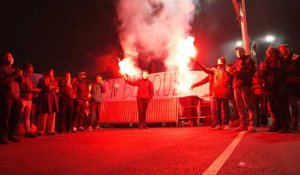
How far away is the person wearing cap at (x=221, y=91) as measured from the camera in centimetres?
977

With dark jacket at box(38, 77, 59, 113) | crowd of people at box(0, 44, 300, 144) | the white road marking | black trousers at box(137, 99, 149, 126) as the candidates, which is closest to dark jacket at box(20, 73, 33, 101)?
crowd of people at box(0, 44, 300, 144)

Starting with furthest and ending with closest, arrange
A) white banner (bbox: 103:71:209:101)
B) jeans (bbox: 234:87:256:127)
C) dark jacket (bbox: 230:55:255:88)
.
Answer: white banner (bbox: 103:71:209:101), dark jacket (bbox: 230:55:255:88), jeans (bbox: 234:87:256:127)

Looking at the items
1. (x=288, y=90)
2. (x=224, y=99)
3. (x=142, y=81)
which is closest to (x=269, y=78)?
(x=288, y=90)

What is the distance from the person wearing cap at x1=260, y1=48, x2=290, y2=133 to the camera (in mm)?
7663

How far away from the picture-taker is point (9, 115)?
314 inches

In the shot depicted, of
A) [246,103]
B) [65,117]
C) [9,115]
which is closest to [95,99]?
[65,117]

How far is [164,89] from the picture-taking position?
14.9m

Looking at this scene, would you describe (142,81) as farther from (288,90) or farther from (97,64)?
(97,64)

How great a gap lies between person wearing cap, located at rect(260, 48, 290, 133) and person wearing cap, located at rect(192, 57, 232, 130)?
1.94 meters

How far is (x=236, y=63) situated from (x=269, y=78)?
3.59 ft

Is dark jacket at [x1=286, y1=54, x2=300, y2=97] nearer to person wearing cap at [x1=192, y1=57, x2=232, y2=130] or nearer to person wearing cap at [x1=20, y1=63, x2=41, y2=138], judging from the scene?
person wearing cap at [x1=192, y1=57, x2=232, y2=130]

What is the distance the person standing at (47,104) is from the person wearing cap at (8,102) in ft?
6.03

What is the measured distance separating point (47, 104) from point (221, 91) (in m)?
5.93

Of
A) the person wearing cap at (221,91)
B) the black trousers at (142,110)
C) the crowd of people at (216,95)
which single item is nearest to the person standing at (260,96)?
the crowd of people at (216,95)
